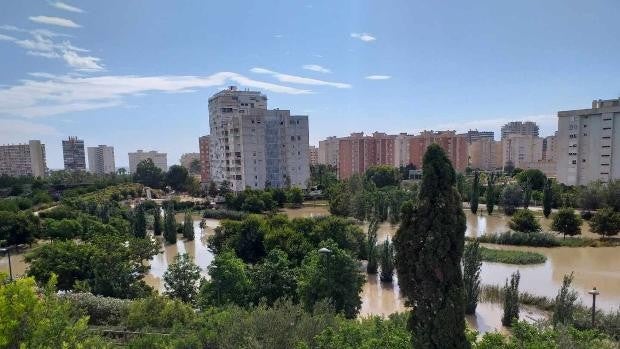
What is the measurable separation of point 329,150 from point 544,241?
64.6 metres

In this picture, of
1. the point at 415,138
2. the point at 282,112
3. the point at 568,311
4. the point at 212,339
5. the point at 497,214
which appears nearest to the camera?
the point at 212,339

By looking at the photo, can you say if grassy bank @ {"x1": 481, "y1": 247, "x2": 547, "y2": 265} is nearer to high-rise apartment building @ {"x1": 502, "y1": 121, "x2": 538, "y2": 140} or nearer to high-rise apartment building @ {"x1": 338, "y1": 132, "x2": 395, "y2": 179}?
high-rise apartment building @ {"x1": 338, "y1": 132, "x2": 395, "y2": 179}

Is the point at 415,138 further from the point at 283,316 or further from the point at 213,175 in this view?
the point at 283,316

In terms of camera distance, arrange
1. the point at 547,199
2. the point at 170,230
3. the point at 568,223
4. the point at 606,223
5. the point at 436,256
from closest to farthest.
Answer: the point at 436,256, the point at 606,223, the point at 568,223, the point at 170,230, the point at 547,199

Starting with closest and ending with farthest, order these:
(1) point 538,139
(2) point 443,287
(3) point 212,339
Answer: (2) point 443,287 → (3) point 212,339 → (1) point 538,139

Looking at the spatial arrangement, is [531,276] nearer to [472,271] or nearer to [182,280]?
[472,271]

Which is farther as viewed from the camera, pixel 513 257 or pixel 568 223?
pixel 568 223

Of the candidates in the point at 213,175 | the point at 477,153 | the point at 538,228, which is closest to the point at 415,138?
the point at 477,153

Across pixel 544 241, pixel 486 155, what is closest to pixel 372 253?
pixel 544 241

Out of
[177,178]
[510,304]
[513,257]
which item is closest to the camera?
[510,304]

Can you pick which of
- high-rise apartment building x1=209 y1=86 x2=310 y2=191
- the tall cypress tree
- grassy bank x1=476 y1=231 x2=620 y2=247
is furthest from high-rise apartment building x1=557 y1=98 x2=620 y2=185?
the tall cypress tree

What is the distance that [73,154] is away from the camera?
100m

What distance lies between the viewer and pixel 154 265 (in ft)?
66.0

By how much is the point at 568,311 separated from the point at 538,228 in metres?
15.0
